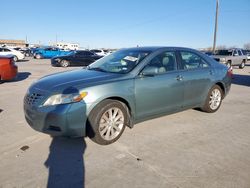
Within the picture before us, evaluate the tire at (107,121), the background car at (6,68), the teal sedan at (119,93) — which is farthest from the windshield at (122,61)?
the background car at (6,68)

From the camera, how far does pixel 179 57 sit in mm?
4820

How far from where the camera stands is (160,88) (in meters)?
4.31

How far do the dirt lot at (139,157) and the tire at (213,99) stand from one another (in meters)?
0.59

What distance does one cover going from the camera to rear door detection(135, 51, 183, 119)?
4.10 m

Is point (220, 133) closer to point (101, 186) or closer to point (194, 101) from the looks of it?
point (194, 101)

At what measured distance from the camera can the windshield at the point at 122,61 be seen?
4.32 metres

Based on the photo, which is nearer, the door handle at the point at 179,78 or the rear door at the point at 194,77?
the door handle at the point at 179,78

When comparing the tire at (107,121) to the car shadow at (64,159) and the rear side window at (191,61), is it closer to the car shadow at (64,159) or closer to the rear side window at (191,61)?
the car shadow at (64,159)

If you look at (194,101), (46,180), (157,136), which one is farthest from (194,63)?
(46,180)

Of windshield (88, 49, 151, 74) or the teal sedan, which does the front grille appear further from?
windshield (88, 49, 151, 74)

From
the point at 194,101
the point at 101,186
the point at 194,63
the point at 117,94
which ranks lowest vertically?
the point at 101,186

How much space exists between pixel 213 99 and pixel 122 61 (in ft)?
8.11

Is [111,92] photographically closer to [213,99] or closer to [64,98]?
[64,98]

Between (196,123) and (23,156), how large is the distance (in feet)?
11.0
